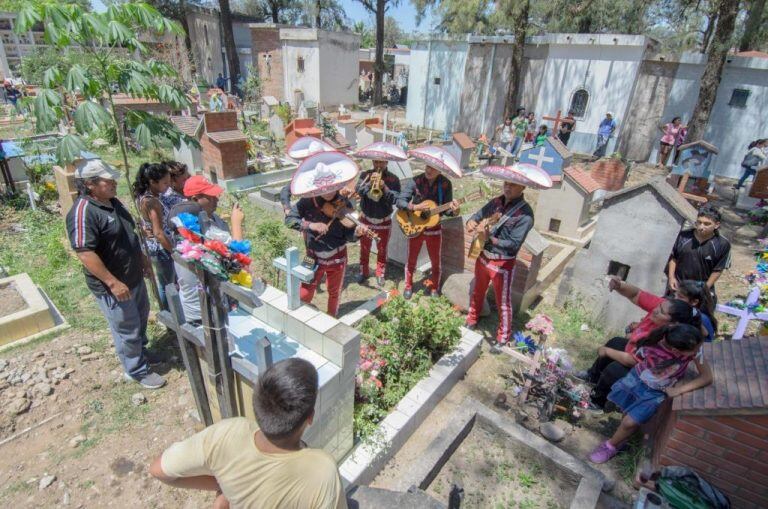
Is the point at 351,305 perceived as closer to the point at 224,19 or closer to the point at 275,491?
the point at 275,491

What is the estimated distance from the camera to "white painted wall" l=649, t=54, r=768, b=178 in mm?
12617

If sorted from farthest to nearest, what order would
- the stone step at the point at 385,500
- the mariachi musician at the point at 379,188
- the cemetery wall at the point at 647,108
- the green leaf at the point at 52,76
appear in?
A: the cemetery wall at the point at 647,108 < the mariachi musician at the point at 379,188 < the green leaf at the point at 52,76 < the stone step at the point at 385,500

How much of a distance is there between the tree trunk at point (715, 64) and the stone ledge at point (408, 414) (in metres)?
11.1

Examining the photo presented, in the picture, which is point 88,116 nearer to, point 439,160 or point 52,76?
point 52,76

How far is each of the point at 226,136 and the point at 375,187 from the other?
205 inches

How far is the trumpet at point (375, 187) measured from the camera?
16.6 feet

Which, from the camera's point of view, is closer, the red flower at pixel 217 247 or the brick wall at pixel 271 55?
the red flower at pixel 217 247

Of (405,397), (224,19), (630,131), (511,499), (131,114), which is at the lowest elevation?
(511,499)

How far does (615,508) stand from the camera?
2943 mm

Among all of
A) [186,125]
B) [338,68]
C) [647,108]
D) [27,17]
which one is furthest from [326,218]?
[338,68]

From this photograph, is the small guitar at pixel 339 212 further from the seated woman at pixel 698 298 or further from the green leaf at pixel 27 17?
the seated woman at pixel 698 298

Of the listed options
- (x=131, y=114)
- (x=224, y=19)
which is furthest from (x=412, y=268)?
(x=224, y=19)

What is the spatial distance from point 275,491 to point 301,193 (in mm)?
2762

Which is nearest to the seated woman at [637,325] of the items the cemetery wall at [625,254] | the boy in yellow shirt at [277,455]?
the cemetery wall at [625,254]
